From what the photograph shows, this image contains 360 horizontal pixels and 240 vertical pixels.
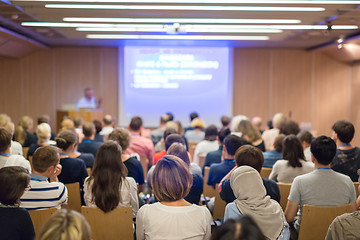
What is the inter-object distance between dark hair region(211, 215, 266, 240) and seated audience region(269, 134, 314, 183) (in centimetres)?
292

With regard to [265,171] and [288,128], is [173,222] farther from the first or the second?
[288,128]

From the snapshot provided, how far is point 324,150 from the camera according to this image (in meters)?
3.29

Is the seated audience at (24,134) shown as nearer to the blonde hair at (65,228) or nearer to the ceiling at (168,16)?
the ceiling at (168,16)

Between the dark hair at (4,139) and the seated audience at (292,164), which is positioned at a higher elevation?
the dark hair at (4,139)

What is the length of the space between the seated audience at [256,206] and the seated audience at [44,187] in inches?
52.9

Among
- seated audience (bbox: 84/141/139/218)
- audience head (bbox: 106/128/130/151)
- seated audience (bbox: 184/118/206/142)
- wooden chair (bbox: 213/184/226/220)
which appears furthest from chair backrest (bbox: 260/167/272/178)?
seated audience (bbox: 184/118/206/142)

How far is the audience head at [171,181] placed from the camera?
8.23 ft

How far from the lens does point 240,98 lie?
11.7m

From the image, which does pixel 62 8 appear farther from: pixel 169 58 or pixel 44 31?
pixel 169 58

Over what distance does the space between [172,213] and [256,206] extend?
0.62m

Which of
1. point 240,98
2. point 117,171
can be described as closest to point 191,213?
point 117,171

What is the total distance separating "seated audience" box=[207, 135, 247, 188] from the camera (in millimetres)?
4096

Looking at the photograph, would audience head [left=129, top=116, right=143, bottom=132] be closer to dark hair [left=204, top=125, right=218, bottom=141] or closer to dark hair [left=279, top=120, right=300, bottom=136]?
dark hair [left=204, top=125, right=218, bottom=141]

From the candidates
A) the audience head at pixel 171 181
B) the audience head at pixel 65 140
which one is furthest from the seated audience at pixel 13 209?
the audience head at pixel 65 140
